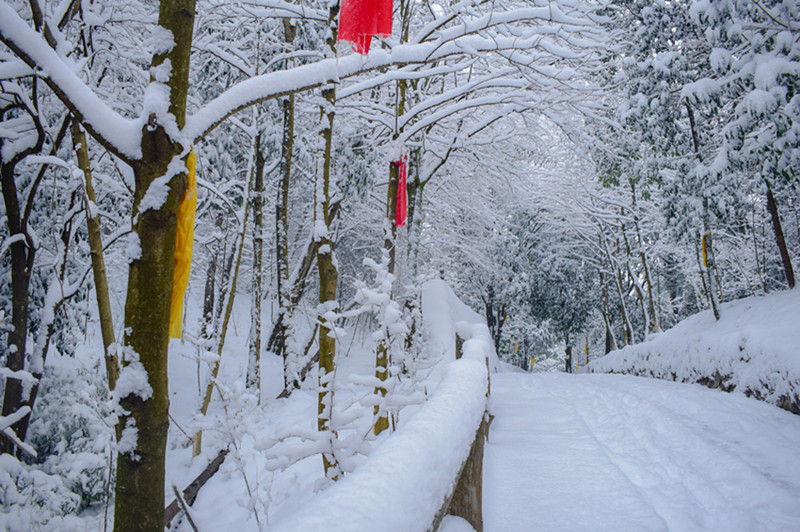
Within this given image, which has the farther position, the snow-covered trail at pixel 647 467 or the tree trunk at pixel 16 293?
the tree trunk at pixel 16 293

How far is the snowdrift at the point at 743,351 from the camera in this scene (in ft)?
16.0

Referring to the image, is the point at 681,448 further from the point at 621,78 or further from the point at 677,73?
the point at 621,78

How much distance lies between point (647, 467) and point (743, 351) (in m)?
3.60

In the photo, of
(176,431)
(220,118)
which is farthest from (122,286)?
(220,118)

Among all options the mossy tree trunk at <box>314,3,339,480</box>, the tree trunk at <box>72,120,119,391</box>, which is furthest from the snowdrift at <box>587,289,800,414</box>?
the tree trunk at <box>72,120,119,391</box>

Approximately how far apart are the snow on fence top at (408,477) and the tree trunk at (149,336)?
0.90m

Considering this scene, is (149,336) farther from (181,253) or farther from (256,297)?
(256,297)

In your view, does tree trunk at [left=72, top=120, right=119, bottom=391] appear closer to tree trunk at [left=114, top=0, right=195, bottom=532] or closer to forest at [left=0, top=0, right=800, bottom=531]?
forest at [left=0, top=0, right=800, bottom=531]

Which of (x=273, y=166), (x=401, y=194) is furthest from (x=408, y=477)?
(x=273, y=166)

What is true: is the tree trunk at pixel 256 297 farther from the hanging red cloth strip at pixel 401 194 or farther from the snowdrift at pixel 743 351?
the snowdrift at pixel 743 351

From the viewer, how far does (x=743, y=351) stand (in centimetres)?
581

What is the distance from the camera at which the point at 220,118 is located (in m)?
1.92

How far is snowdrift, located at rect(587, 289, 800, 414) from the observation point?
487cm

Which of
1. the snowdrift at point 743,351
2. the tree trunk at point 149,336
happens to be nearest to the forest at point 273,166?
the tree trunk at point 149,336
